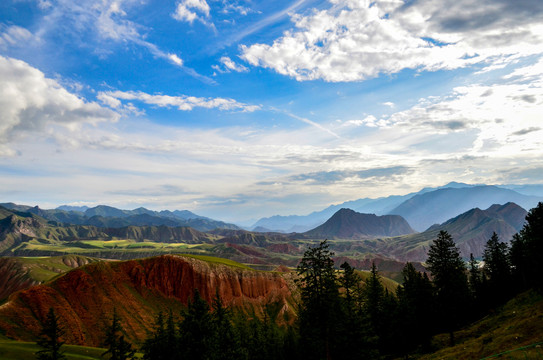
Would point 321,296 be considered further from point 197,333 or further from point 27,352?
point 27,352

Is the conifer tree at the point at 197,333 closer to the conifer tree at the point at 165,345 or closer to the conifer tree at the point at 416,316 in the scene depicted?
the conifer tree at the point at 165,345

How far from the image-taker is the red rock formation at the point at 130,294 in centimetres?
9800

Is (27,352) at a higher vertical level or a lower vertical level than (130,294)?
higher

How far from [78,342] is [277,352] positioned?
6928 cm

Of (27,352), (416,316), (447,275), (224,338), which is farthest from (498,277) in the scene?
(27,352)

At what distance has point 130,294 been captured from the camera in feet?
417

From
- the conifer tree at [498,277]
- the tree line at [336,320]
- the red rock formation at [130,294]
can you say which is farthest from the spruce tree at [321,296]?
the red rock formation at [130,294]

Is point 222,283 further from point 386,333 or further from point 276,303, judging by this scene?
point 386,333

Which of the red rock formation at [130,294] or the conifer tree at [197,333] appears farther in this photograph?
the red rock formation at [130,294]

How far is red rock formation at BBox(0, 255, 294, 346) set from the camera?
98.0 m

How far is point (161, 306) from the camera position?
433 feet

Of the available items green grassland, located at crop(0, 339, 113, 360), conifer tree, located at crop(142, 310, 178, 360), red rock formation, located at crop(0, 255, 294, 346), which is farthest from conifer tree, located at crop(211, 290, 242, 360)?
red rock formation, located at crop(0, 255, 294, 346)

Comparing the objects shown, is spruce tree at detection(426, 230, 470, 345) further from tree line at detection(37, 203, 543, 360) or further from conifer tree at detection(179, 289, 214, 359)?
conifer tree at detection(179, 289, 214, 359)

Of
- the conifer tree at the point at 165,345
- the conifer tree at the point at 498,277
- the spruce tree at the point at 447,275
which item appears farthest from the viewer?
the conifer tree at the point at 498,277
